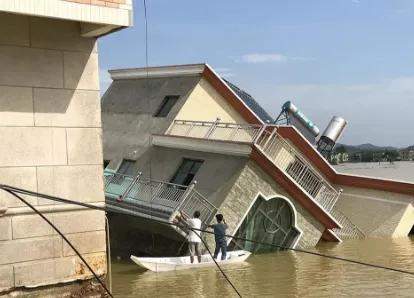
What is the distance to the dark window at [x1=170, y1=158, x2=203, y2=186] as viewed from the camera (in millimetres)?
20297

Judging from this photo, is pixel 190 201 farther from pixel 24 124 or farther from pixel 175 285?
pixel 24 124

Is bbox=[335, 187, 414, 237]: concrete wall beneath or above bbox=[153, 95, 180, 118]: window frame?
beneath

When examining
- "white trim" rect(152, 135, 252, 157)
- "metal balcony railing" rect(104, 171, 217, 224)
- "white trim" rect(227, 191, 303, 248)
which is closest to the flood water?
"white trim" rect(227, 191, 303, 248)

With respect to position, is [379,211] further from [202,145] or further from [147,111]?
[147,111]

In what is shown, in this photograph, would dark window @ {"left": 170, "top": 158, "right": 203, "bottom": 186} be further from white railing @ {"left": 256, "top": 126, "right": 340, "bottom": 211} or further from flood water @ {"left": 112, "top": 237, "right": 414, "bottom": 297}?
flood water @ {"left": 112, "top": 237, "right": 414, "bottom": 297}

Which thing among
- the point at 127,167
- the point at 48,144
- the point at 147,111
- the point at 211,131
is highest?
the point at 147,111

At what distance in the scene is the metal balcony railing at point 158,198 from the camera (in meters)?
17.3

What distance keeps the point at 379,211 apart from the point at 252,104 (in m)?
7.60

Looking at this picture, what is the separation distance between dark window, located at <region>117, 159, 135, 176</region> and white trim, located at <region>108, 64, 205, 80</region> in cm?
380

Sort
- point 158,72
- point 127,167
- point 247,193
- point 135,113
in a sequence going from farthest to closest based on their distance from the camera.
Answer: point 158,72 < point 135,113 < point 127,167 < point 247,193

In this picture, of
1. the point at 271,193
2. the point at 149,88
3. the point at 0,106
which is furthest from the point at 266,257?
the point at 0,106

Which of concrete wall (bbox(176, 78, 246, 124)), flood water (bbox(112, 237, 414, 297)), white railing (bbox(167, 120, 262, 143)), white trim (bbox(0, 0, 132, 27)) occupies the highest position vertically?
concrete wall (bbox(176, 78, 246, 124))

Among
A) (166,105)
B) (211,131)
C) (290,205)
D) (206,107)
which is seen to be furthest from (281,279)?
(166,105)

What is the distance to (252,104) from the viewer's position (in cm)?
2606
